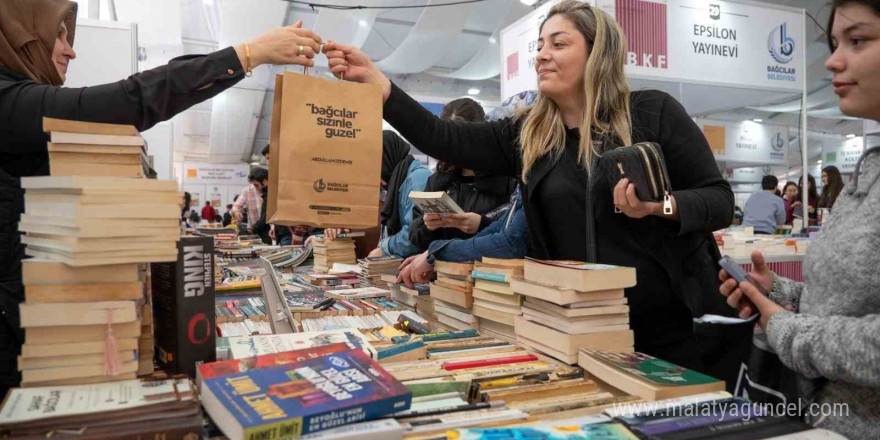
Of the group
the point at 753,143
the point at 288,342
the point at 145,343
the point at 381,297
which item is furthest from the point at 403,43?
the point at 145,343

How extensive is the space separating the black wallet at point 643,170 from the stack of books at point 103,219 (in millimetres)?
991

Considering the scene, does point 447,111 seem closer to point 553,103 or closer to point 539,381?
point 553,103

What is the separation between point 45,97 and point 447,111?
5.53 feet

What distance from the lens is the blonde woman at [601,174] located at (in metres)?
1.54

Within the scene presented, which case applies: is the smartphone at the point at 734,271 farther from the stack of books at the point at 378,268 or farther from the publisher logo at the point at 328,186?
the stack of books at the point at 378,268

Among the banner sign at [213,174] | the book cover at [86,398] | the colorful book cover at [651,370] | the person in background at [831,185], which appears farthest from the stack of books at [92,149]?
the banner sign at [213,174]

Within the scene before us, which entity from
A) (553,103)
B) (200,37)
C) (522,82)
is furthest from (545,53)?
(200,37)

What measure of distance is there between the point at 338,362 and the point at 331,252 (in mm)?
2710

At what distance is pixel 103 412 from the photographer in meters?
0.88

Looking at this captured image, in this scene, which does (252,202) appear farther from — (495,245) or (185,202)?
(495,245)

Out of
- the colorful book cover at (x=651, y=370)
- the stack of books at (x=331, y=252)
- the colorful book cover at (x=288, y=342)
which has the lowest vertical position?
the colorful book cover at (x=651, y=370)

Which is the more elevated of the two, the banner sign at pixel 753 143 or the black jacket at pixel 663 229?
the banner sign at pixel 753 143

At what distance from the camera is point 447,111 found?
2666 millimetres

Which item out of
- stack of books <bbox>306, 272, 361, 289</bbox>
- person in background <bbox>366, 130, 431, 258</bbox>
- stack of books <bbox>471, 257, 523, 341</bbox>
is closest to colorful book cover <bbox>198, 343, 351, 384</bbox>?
stack of books <bbox>471, 257, 523, 341</bbox>
